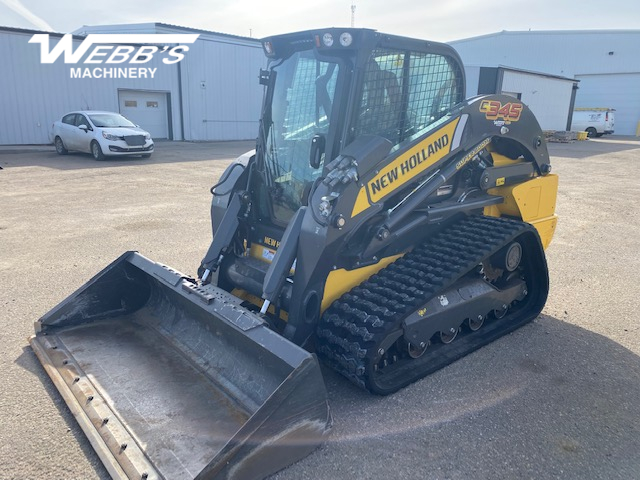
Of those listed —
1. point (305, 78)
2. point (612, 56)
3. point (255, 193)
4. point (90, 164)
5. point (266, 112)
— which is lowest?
point (90, 164)

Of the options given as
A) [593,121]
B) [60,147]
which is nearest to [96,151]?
[60,147]

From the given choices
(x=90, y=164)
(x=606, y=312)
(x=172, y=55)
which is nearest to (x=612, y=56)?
(x=172, y=55)

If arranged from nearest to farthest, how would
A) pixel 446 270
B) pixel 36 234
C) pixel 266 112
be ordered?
1. pixel 446 270
2. pixel 266 112
3. pixel 36 234

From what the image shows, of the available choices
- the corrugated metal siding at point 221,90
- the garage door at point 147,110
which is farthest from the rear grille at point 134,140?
the corrugated metal siding at point 221,90

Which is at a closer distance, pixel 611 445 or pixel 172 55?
pixel 611 445

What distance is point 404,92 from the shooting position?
3.88 metres

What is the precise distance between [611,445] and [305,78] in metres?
3.19

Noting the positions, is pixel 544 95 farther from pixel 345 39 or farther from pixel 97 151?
pixel 345 39

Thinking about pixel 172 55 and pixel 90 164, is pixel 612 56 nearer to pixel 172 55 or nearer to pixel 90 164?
pixel 172 55

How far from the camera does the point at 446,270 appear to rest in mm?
3633

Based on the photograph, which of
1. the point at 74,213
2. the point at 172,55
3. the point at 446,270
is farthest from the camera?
the point at 172,55

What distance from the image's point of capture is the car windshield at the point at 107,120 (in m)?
16.4

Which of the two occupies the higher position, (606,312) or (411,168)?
(411,168)

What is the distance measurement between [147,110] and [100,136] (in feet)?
27.1
